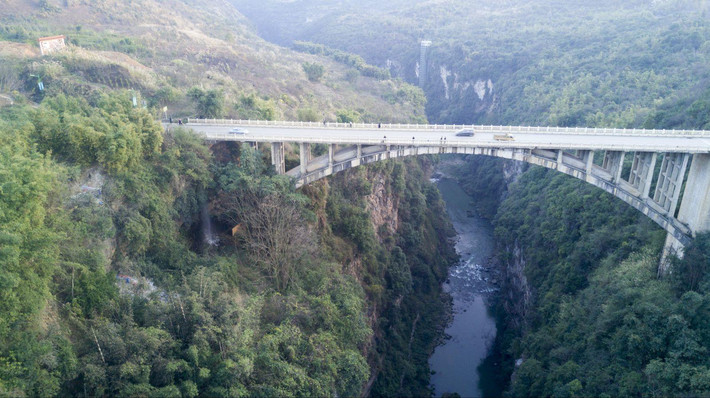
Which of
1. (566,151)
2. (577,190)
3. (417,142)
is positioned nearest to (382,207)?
(417,142)

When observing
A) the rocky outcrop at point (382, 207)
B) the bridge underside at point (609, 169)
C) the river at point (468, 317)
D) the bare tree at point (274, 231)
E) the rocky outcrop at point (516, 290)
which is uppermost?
the bridge underside at point (609, 169)

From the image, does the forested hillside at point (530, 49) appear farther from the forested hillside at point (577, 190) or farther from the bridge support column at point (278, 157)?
the bridge support column at point (278, 157)

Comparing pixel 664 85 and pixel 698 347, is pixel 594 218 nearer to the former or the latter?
pixel 698 347

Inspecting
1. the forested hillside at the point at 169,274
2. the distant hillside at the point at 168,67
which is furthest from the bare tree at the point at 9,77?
the forested hillside at the point at 169,274

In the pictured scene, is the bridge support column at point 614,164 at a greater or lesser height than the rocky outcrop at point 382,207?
greater

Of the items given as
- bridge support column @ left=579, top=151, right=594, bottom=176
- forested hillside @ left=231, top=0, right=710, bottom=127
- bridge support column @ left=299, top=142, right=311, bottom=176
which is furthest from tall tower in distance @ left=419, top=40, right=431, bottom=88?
bridge support column @ left=299, top=142, right=311, bottom=176

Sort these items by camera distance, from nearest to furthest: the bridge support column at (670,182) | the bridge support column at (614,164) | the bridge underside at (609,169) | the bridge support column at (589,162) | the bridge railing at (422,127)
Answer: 1. the bridge support column at (670,182)
2. the bridge underside at (609,169)
3. the bridge support column at (614,164)
4. the bridge support column at (589,162)
5. the bridge railing at (422,127)
